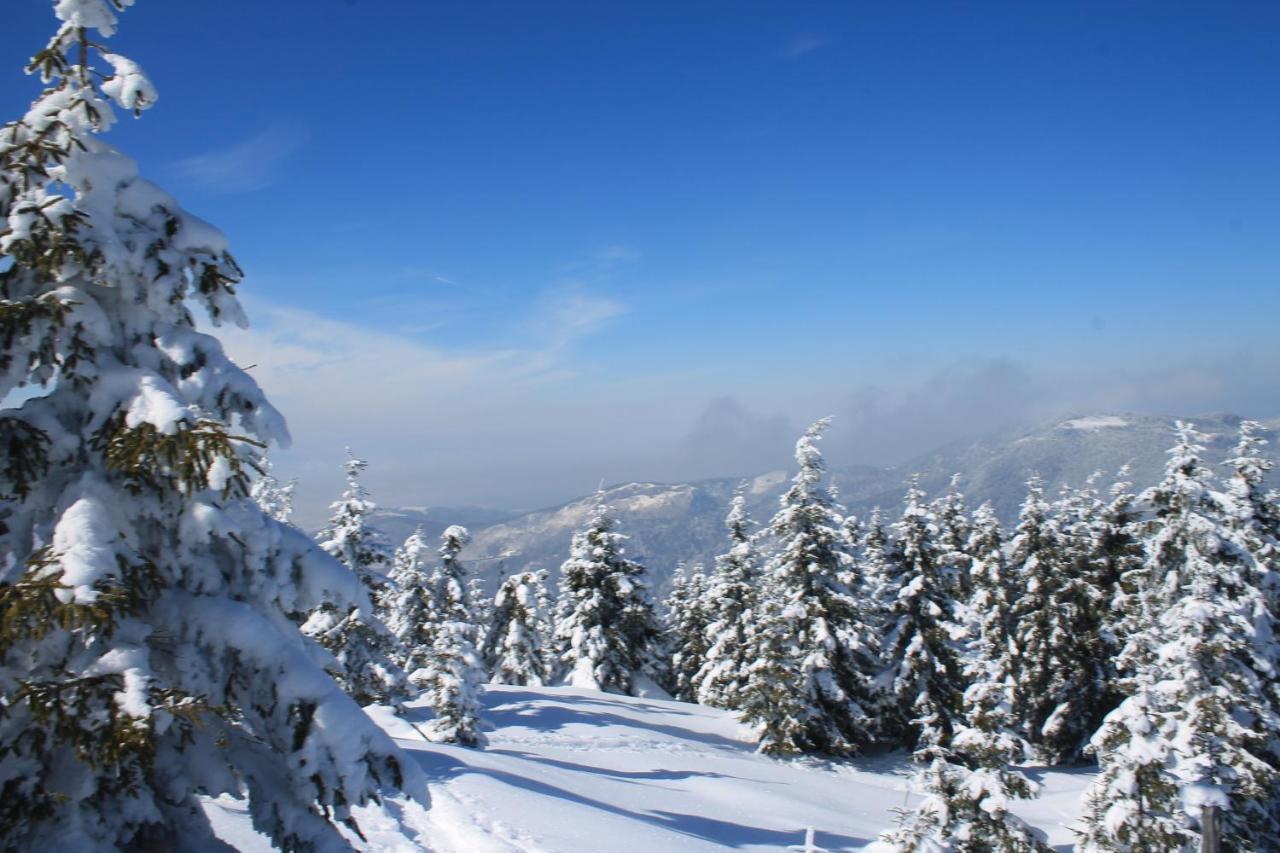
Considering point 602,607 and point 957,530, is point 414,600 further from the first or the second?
point 957,530

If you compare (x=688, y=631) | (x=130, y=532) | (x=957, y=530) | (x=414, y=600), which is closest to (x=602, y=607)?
(x=414, y=600)

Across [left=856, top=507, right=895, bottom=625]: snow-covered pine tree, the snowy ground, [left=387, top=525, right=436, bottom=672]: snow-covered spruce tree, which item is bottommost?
the snowy ground

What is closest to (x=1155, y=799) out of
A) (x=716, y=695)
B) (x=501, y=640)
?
(x=716, y=695)

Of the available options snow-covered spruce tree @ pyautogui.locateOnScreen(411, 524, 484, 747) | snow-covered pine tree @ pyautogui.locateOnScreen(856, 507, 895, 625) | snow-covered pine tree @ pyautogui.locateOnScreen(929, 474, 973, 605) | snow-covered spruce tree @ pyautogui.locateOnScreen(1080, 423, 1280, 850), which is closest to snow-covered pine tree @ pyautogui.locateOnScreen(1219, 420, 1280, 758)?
snow-covered spruce tree @ pyautogui.locateOnScreen(1080, 423, 1280, 850)

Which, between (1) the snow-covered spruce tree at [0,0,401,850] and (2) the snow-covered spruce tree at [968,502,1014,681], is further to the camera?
(2) the snow-covered spruce tree at [968,502,1014,681]

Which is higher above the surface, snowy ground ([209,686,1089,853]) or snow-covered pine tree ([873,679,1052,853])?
snow-covered pine tree ([873,679,1052,853])

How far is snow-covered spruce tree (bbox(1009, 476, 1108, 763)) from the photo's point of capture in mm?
36125

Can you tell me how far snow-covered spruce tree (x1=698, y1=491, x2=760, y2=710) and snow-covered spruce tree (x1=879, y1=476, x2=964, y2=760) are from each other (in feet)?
26.5

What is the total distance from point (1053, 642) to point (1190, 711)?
19.2 meters

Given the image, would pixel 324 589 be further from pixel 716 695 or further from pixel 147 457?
pixel 716 695

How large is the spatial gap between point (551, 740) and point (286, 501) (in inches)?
709

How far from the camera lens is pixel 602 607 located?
43469 millimetres

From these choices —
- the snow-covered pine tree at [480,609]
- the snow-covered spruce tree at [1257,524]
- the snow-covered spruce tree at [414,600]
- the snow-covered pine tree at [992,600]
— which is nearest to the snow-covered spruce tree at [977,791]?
the snow-covered spruce tree at [1257,524]

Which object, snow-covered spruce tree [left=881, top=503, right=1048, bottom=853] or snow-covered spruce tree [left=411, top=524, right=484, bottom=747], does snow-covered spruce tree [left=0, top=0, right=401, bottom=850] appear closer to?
snow-covered spruce tree [left=881, top=503, right=1048, bottom=853]
